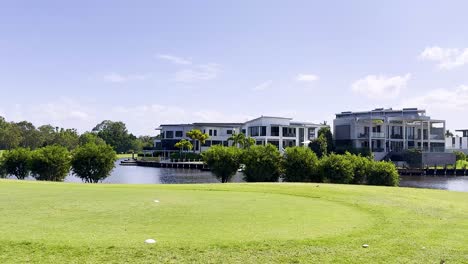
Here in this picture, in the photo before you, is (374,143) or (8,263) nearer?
(8,263)

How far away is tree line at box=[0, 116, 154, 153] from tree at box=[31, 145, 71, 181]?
79995 millimetres

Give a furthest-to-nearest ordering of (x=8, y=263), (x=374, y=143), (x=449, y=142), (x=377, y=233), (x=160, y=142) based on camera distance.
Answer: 1. (x=160, y=142)
2. (x=449, y=142)
3. (x=374, y=143)
4. (x=377, y=233)
5. (x=8, y=263)

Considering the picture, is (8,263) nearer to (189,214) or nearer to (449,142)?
(189,214)

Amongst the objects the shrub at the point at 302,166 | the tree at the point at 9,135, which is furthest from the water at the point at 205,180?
the tree at the point at 9,135

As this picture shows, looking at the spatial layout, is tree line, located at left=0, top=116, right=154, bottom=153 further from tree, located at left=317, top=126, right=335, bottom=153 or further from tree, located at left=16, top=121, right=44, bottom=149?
tree, located at left=317, top=126, right=335, bottom=153

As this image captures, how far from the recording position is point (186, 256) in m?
8.19

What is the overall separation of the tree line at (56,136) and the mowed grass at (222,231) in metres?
115

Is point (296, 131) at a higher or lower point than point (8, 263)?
higher

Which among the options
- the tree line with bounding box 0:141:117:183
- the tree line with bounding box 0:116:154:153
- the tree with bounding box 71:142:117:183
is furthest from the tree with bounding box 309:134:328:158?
the tree line with bounding box 0:116:154:153

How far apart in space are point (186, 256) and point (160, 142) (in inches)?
Result: 4683

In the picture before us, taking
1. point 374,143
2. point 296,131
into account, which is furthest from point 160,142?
point 374,143

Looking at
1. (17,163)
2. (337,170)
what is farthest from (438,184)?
(17,163)

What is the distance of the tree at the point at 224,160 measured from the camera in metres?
45.9

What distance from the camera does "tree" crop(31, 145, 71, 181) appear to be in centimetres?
4359
